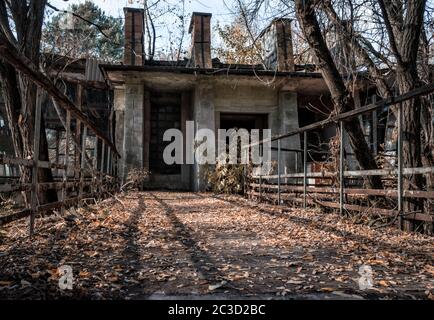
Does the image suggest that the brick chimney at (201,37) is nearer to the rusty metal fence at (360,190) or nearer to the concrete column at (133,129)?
the concrete column at (133,129)

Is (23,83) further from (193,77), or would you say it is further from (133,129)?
(193,77)

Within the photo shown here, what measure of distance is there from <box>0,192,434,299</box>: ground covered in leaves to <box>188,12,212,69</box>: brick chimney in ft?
30.7

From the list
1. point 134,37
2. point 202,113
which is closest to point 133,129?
point 202,113

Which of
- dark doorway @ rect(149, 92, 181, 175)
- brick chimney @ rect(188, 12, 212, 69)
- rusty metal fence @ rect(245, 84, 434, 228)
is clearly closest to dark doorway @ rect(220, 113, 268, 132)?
dark doorway @ rect(149, 92, 181, 175)

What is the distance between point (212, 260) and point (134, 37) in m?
11.5

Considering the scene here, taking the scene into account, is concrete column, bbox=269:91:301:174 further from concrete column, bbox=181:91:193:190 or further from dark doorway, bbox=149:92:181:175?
dark doorway, bbox=149:92:181:175

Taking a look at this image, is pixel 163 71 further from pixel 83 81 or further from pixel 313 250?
pixel 313 250

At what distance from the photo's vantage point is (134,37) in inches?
510

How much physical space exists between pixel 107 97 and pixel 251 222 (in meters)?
12.4

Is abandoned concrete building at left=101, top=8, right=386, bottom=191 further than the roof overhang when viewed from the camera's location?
Yes

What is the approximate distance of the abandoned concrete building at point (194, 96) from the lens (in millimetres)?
11869

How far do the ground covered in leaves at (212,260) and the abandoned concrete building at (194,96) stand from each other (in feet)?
26.1

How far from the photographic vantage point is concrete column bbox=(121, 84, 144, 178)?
11.9m
